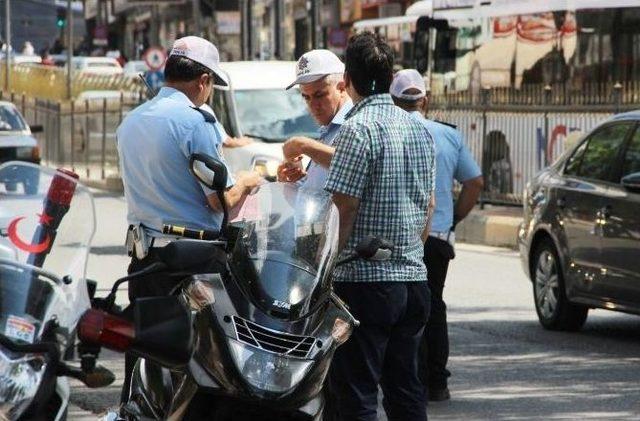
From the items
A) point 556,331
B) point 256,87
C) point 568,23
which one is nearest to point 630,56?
point 568,23

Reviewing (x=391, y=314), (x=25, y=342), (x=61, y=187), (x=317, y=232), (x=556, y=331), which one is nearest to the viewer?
(x=25, y=342)

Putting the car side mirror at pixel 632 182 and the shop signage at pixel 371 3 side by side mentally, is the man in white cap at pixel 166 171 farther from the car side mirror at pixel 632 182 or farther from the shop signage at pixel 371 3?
the shop signage at pixel 371 3

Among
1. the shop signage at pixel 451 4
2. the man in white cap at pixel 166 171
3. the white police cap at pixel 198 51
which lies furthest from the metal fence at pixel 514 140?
the man in white cap at pixel 166 171

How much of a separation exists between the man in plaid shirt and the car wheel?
6420mm

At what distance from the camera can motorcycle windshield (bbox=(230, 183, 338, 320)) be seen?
5.81 metres

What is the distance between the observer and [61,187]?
4988 mm

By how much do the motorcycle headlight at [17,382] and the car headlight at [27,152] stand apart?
2257 centimetres

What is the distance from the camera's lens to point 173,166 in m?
7.47

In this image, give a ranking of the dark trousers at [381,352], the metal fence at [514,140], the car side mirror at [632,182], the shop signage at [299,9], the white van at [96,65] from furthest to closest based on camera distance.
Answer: the white van at [96,65] → the shop signage at [299,9] → the metal fence at [514,140] → the car side mirror at [632,182] → the dark trousers at [381,352]

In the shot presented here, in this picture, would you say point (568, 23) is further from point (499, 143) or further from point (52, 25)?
point (52, 25)

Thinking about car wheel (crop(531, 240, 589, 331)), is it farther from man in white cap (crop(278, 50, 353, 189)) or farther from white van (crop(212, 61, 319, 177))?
man in white cap (crop(278, 50, 353, 189))

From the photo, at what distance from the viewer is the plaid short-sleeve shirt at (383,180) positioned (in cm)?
686

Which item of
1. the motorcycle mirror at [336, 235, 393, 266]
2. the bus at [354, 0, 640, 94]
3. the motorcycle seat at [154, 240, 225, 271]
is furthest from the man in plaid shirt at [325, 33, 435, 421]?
the bus at [354, 0, 640, 94]

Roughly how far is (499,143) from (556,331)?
1133 cm
